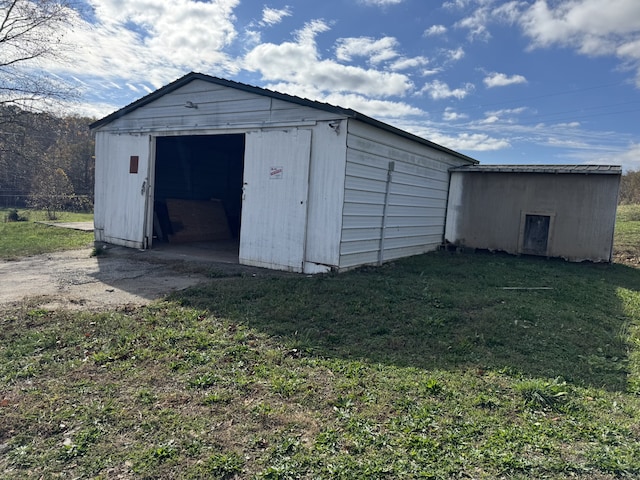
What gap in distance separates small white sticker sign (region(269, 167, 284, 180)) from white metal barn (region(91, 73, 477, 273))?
0.06ft

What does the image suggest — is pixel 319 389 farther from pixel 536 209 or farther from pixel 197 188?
pixel 197 188

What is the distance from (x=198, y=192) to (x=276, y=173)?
19.8ft

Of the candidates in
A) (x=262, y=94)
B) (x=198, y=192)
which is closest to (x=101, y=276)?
(x=262, y=94)

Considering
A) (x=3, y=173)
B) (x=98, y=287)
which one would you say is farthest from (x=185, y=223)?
(x=3, y=173)

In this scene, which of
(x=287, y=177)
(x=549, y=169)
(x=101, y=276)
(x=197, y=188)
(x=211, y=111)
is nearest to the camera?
(x=101, y=276)

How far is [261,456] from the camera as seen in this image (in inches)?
89.3

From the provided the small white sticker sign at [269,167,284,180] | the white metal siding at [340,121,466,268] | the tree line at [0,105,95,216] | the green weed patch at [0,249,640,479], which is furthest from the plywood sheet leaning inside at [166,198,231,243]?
the tree line at [0,105,95,216]

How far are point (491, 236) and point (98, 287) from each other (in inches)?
365

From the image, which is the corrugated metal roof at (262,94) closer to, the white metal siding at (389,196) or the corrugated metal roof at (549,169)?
the white metal siding at (389,196)

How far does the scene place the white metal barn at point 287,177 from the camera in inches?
264

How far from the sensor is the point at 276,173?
7160mm

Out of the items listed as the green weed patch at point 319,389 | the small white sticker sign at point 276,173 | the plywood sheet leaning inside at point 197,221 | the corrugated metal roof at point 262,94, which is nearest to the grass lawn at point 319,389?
the green weed patch at point 319,389

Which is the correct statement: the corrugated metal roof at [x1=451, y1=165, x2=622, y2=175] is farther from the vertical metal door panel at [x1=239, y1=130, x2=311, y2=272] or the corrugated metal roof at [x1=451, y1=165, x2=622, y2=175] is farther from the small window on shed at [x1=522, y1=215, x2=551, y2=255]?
the vertical metal door panel at [x1=239, y1=130, x2=311, y2=272]

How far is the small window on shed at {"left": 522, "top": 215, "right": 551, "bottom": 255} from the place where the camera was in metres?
10.3
